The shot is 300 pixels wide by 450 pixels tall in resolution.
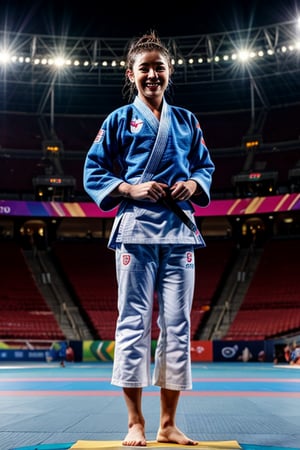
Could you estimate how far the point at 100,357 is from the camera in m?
20.2

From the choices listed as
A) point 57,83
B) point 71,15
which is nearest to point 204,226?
point 57,83

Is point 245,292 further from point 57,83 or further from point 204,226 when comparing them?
point 57,83

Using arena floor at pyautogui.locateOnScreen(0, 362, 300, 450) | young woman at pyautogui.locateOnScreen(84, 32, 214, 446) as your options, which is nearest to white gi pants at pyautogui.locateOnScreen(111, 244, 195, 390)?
young woman at pyautogui.locateOnScreen(84, 32, 214, 446)

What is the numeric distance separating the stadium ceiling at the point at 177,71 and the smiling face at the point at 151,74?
68.4ft

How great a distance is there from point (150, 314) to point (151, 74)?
1348mm

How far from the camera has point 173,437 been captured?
2.64 m

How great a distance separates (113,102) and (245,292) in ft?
43.6

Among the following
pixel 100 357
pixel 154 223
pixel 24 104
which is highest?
pixel 24 104

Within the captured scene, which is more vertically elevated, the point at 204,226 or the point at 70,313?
the point at 204,226

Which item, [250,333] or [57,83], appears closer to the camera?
[250,333]

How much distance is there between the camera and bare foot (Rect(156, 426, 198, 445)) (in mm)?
2605

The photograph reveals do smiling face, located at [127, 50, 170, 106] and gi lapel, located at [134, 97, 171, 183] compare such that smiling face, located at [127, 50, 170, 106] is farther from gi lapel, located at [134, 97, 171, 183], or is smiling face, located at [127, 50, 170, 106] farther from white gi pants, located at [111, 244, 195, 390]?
white gi pants, located at [111, 244, 195, 390]

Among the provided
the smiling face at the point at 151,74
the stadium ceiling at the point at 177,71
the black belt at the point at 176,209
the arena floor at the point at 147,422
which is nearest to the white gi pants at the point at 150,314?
the black belt at the point at 176,209

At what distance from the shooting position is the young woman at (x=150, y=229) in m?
2.67
